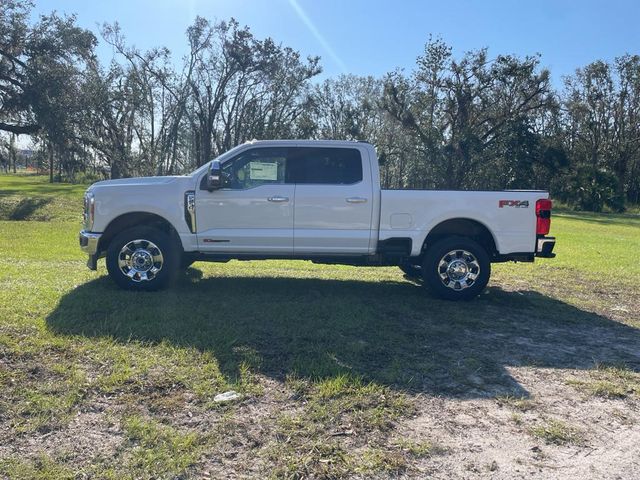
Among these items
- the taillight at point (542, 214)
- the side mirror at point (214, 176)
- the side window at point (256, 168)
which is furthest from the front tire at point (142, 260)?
the taillight at point (542, 214)

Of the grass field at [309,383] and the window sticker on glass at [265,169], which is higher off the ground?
the window sticker on glass at [265,169]

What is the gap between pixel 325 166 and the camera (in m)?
7.31

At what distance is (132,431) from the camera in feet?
11.2

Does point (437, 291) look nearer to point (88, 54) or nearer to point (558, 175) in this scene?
point (88, 54)

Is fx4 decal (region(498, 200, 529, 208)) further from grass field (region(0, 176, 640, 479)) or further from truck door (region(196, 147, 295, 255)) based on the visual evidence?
truck door (region(196, 147, 295, 255))

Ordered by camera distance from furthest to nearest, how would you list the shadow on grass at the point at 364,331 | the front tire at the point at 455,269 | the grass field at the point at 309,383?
the front tire at the point at 455,269, the shadow on grass at the point at 364,331, the grass field at the point at 309,383

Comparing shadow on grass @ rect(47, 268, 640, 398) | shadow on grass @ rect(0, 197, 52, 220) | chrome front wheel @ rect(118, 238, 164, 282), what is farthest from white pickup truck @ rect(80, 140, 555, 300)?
shadow on grass @ rect(0, 197, 52, 220)

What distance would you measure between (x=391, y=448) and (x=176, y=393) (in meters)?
1.67

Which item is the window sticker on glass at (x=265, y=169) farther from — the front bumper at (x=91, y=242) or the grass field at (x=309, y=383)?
the front bumper at (x=91, y=242)

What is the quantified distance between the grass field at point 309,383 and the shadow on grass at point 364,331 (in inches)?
1.1

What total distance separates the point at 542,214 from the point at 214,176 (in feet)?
14.2

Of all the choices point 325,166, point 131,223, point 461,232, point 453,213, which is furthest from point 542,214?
A: point 131,223

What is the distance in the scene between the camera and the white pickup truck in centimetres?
705

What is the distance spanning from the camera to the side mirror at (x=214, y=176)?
685cm
